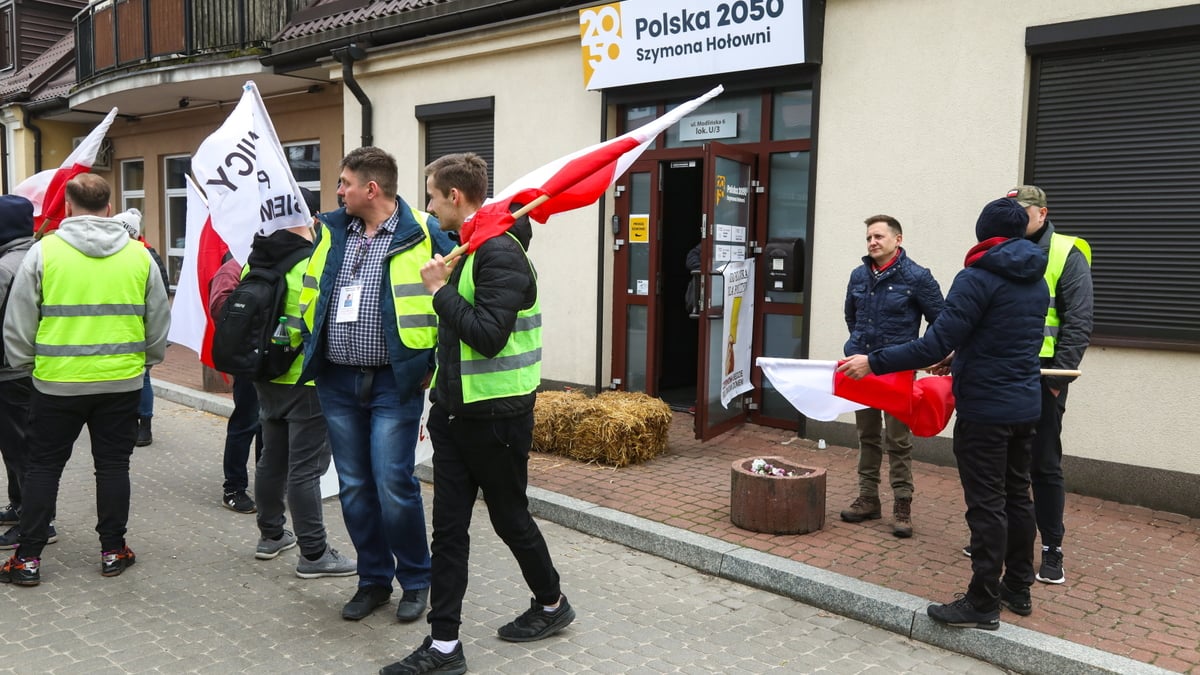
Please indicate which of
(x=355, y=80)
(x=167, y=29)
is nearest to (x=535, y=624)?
(x=355, y=80)

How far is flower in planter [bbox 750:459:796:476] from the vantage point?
18.7ft

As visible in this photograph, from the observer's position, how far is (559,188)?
3.97m

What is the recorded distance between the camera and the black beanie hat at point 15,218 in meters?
5.19

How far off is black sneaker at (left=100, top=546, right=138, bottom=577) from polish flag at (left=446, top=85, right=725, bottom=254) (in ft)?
8.88

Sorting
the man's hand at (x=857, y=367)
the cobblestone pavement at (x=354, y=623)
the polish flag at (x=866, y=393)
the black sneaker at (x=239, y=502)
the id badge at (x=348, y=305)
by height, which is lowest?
the cobblestone pavement at (x=354, y=623)

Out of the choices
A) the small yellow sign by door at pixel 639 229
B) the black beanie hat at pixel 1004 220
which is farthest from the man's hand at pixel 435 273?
the small yellow sign by door at pixel 639 229

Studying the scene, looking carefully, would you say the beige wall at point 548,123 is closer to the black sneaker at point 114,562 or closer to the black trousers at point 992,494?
the black sneaker at point 114,562

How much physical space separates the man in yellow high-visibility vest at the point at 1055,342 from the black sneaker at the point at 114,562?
15.2 ft

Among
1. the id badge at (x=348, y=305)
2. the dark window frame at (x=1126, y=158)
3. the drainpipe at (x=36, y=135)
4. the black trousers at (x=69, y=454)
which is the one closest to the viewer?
the id badge at (x=348, y=305)

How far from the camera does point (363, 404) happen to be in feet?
13.9

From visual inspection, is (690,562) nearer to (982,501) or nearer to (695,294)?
(982,501)

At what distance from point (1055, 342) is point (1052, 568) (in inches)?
45.4

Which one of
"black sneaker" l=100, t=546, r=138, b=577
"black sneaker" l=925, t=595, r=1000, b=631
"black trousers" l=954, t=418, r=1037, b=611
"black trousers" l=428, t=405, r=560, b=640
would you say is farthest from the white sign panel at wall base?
"black sneaker" l=100, t=546, r=138, b=577

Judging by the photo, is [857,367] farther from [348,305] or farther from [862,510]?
[348,305]
